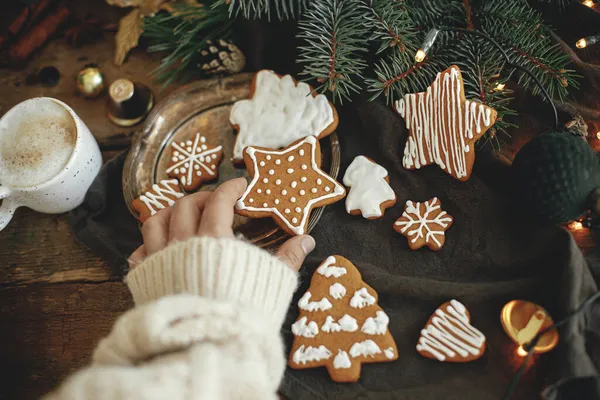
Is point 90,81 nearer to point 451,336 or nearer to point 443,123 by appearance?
point 443,123

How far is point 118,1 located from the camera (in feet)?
4.30

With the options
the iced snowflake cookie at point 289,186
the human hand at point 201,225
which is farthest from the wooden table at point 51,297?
the iced snowflake cookie at point 289,186

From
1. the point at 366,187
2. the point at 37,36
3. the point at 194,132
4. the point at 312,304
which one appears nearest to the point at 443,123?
the point at 366,187

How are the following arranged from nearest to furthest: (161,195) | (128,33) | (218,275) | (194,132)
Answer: (218,275)
(161,195)
(194,132)
(128,33)

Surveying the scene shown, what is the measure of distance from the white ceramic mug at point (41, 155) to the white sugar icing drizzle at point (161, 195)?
16 centimetres

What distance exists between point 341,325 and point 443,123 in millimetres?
483

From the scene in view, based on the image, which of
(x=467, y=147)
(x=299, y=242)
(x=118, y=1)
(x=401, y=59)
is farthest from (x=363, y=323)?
(x=118, y=1)

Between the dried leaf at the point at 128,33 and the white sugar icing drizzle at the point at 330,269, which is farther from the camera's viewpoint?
the dried leaf at the point at 128,33

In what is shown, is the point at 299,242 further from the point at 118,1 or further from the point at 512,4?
the point at 118,1

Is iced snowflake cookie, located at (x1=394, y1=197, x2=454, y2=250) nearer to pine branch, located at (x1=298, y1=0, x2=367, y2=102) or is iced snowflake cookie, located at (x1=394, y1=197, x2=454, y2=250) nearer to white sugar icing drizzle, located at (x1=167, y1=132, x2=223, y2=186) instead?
pine branch, located at (x1=298, y1=0, x2=367, y2=102)

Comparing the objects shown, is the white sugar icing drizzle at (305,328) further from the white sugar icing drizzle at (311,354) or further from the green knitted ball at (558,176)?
the green knitted ball at (558,176)

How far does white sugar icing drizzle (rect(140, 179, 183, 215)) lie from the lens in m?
1.08

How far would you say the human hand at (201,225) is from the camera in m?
0.89

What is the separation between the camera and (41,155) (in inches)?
41.5
